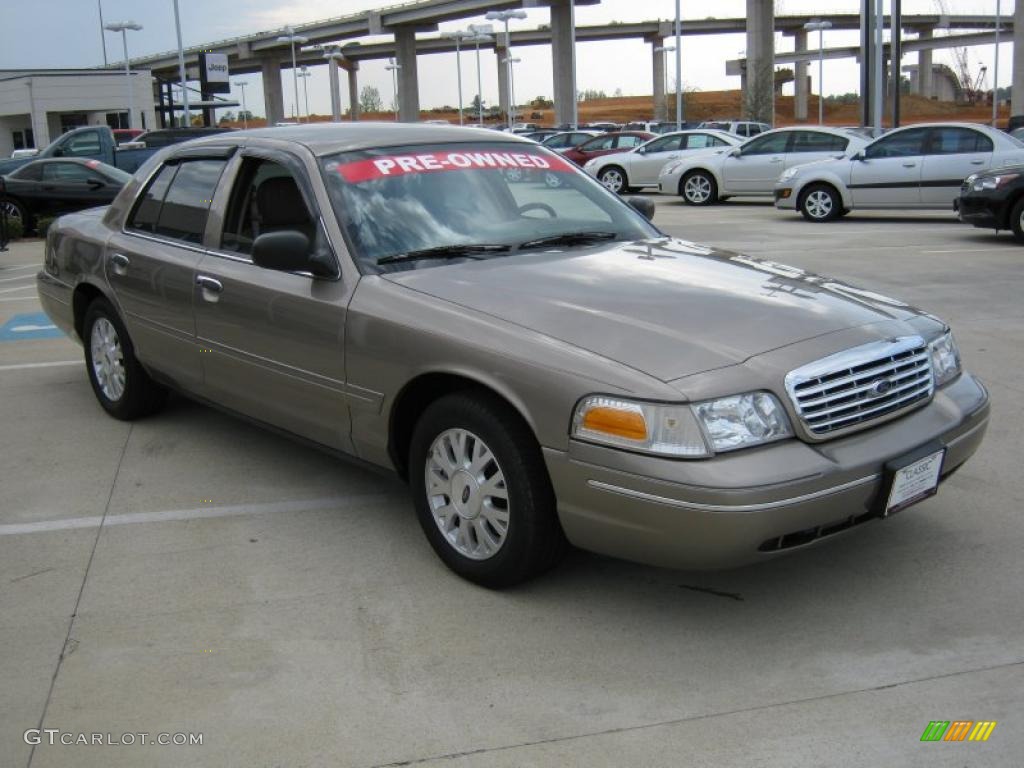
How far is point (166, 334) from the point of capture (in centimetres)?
544

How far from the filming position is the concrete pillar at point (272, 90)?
96000 mm

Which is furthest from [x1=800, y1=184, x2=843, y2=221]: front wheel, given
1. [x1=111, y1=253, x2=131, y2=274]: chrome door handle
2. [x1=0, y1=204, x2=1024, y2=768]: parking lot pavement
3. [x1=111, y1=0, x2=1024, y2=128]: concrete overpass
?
[x1=111, y1=0, x2=1024, y2=128]: concrete overpass

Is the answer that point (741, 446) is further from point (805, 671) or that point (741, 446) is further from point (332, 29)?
point (332, 29)

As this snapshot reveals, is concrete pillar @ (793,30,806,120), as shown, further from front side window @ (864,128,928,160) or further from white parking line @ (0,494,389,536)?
white parking line @ (0,494,389,536)

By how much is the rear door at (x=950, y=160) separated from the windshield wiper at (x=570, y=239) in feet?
41.3

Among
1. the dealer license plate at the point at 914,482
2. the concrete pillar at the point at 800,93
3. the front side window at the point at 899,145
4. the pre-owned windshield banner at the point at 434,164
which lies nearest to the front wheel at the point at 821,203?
the front side window at the point at 899,145

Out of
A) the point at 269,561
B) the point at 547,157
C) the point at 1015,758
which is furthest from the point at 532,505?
the point at 547,157

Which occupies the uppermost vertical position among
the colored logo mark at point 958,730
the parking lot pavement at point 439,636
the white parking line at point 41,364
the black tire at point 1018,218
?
the black tire at point 1018,218

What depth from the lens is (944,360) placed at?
418 cm

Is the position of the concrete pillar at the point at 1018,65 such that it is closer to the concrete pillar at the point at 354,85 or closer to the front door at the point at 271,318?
the front door at the point at 271,318

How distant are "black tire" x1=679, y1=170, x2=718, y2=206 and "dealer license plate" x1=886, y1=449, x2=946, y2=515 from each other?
710 inches

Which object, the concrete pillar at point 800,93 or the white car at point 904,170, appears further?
the concrete pillar at point 800,93

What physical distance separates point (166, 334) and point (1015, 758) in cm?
415

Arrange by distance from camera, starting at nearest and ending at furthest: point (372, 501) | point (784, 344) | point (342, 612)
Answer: point (784, 344) → point (342, 612) → point (372, 501)
